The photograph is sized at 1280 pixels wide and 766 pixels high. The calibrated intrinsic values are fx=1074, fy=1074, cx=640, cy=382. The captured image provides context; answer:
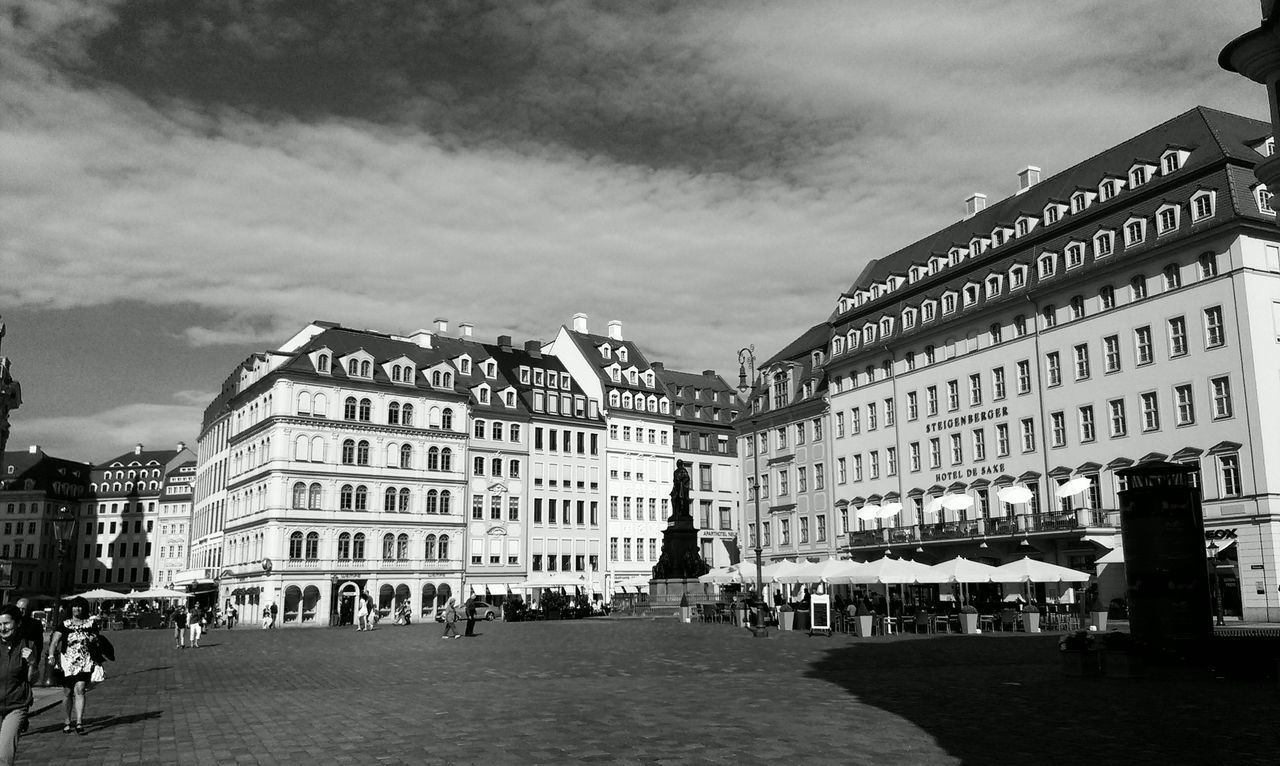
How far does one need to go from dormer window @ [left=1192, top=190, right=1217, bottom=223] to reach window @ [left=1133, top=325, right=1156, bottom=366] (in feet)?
17.6

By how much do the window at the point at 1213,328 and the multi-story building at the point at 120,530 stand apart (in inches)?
4863

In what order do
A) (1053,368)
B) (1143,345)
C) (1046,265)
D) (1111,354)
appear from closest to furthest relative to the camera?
1. (1143,345)
2. (1111,354)
3. (1053,368)
4. (1046,265)

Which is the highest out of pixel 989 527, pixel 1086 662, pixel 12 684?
pixel 989 527

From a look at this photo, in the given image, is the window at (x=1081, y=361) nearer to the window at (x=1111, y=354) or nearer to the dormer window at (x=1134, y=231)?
the window at (x=1111, y=354)

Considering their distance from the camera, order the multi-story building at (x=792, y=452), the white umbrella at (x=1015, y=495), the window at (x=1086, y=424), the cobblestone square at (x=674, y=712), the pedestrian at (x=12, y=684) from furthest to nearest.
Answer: the multi-story building at (x=792, y=452) → the window at (x=1086, y=424) → the white umbrella at (x=1015, y=495) → the cobblestone square at (x=674, y=712) → the pedestrian at (x=12, y=684)

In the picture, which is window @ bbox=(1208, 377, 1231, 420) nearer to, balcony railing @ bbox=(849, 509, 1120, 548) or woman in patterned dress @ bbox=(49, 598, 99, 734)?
balcony railing @ bbox=(849, 509, 1120, 548)

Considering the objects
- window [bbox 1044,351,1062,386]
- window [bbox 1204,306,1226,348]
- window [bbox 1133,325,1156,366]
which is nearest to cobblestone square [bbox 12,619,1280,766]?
window [bbox 1204,306,1226,348]

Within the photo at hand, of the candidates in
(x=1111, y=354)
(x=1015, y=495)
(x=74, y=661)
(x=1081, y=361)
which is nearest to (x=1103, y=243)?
(x=1111, y=354)

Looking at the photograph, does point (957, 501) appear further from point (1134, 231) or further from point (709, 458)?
point (709, 458)

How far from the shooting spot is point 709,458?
3728 inches

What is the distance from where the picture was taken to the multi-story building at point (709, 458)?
91625mm

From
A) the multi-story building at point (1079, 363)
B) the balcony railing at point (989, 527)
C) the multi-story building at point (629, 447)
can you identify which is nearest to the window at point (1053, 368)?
the multi-story building at point (1079, 363)

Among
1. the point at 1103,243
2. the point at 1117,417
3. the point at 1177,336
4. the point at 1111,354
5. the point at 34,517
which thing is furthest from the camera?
the point at 34,517

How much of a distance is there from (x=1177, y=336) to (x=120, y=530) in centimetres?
13093
